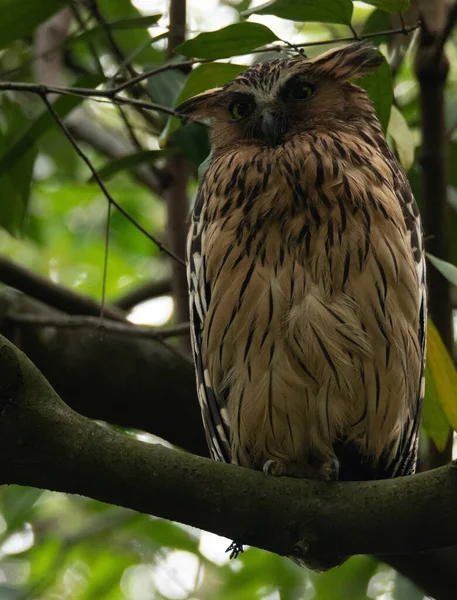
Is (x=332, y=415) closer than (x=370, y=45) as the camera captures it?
Yes

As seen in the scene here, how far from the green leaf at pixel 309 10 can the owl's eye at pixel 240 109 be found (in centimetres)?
59

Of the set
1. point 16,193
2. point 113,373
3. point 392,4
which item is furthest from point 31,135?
point 392,4

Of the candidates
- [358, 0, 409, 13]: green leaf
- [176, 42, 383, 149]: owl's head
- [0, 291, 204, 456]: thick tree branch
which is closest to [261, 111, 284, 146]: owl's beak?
[176, 42, 383, 149]: owl's head

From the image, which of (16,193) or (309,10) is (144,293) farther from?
(309,10)

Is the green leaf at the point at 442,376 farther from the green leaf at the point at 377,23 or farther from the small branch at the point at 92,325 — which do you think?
the green leaf at the point at 377,23

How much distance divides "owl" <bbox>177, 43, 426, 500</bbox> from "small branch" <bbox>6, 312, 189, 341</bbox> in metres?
0.41

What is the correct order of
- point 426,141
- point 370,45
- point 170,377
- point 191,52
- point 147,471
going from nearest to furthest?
point 147,471
point 191,52
point 370,45
point 426,141
point 170,377

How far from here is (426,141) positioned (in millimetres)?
3496

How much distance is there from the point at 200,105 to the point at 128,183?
2663mm

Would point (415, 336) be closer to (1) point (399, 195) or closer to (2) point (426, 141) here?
(1) point (399, 195)

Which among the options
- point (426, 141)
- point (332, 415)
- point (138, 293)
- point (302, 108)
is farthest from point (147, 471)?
point (138, 293)

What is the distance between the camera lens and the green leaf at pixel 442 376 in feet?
9.05

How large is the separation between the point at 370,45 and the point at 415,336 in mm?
1005

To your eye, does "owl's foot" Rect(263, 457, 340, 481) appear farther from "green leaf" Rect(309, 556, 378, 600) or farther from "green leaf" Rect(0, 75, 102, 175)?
"green leaf" Rect(309, 556, 378, 600)
